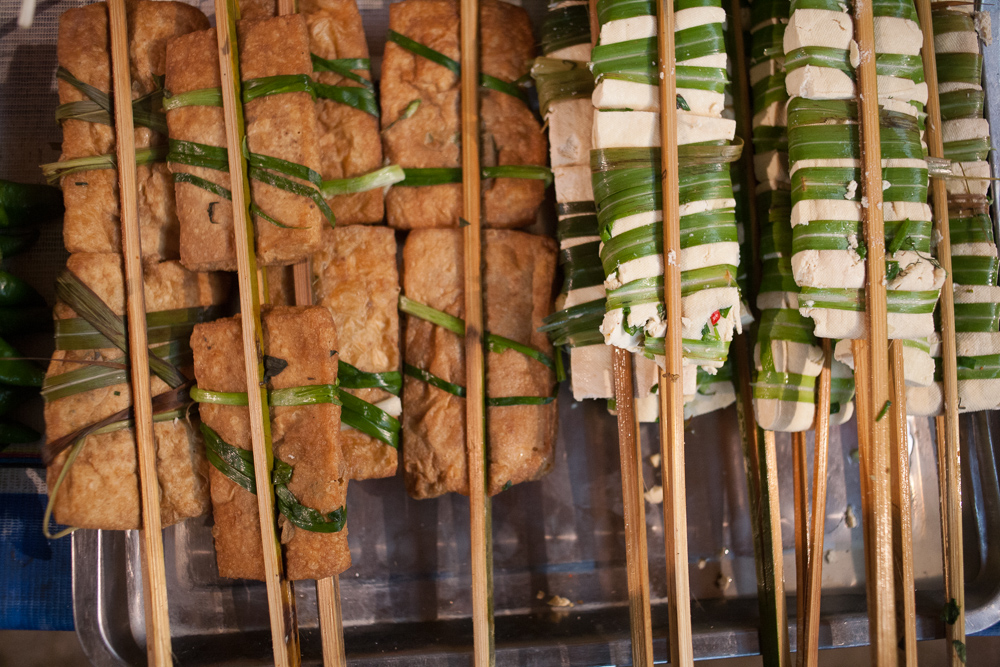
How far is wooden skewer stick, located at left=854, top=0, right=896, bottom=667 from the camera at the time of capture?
2066mm

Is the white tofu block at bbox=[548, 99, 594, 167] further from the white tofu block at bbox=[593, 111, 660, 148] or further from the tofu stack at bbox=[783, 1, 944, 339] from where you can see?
the tofu stack at bbox=[783, 1, 944, 339]

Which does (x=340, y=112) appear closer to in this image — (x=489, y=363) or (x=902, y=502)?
(x=489, y=363)

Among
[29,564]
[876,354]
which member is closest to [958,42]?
[876,354]

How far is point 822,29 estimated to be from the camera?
2111 millimetres

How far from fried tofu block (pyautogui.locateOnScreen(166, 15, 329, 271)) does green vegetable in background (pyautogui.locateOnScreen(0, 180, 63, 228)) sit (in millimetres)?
946

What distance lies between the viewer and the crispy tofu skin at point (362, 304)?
247cm

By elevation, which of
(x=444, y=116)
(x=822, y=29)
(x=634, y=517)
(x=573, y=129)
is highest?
(x=822, y=29)

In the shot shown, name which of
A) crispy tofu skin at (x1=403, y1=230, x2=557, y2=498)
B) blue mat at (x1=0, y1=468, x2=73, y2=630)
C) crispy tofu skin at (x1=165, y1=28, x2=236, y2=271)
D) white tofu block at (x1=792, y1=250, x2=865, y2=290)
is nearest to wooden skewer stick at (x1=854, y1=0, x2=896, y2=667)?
white tofu block at (x1=792, y1=250, x2=865, y2=290)

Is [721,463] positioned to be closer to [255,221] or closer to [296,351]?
[296,351]

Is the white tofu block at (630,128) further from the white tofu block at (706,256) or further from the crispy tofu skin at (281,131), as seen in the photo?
the crispy tofu skin at (281,131)

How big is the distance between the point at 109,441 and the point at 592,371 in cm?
207

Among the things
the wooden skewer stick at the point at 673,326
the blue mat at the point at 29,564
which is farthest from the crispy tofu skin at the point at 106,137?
the wooden skewer stick at the point at 673,326

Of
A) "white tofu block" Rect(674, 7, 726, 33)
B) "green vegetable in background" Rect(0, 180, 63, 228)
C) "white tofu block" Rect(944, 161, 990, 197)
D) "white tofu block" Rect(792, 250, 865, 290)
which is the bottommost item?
"white tofu block" Rect(792, 250, 865, 290)

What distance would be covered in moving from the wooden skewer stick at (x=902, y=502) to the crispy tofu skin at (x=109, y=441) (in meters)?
Answer: 2.98
